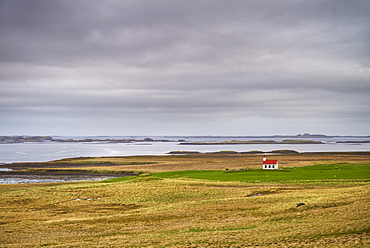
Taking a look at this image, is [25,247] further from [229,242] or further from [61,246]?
[229,242]

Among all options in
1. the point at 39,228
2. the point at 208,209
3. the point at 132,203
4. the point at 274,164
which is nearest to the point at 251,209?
the point at 208,209

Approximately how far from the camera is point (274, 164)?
69.9m

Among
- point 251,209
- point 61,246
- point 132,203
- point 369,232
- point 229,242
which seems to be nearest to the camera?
point 369,232

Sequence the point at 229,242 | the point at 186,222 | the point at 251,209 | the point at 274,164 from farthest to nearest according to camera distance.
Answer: the point at 274,164 → the point at 251,209 → the point at 186,222 → the point at 229,242

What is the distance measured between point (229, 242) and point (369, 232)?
6.74 metres

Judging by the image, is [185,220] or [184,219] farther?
[184,219]

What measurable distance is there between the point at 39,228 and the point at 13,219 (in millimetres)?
5487

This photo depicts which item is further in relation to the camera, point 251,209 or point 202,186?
point 202,186

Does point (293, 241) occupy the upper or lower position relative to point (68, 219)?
upper

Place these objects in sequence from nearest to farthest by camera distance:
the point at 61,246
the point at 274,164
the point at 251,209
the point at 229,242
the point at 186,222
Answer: the point at 229,242, the point at 61,246, the point at 186,222, the point at 251,209, the point at 274,164

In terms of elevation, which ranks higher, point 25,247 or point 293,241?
point 293,241

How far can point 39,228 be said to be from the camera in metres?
26.7

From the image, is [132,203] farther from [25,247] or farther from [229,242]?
[229,242]

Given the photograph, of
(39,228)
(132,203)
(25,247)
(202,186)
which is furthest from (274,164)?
(25,247)
